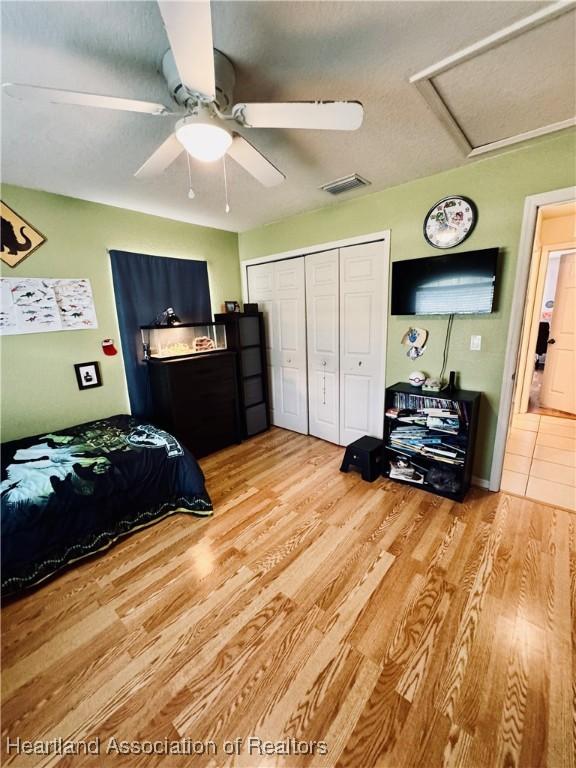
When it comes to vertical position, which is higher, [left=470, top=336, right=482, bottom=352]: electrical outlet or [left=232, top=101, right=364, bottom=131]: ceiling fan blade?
[left=232, top=101, right=364, bottom=131]: ceiling fan blade

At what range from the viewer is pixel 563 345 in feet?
12.7

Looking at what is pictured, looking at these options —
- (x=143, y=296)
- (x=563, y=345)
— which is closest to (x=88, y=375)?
(x=143, y=296)

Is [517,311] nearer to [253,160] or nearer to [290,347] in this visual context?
[253,160]

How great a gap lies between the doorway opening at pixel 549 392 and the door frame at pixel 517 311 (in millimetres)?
87

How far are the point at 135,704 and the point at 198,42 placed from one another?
2300 mm

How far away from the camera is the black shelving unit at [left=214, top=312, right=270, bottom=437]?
3.37 m

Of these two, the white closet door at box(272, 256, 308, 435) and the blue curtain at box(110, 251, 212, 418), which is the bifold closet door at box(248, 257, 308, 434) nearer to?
the white closet door at box(272, 256, 308, 435)

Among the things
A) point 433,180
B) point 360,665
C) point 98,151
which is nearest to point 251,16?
point 98,151

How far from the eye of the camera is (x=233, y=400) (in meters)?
3.34

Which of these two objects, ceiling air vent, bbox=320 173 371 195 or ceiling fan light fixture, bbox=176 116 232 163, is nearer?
ceiling fan light fixture, bbox=176 116 232 163

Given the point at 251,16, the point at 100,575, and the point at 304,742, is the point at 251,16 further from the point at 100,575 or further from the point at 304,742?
the point at 100,575

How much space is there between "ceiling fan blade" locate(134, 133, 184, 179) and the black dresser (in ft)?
5.32

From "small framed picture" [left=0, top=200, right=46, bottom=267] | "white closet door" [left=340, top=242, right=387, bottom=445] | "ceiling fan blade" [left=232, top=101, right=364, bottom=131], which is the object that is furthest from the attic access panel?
"small framed picture" [left=0, top=200, right=46, bottom=267]

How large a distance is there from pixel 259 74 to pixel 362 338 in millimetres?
2057
